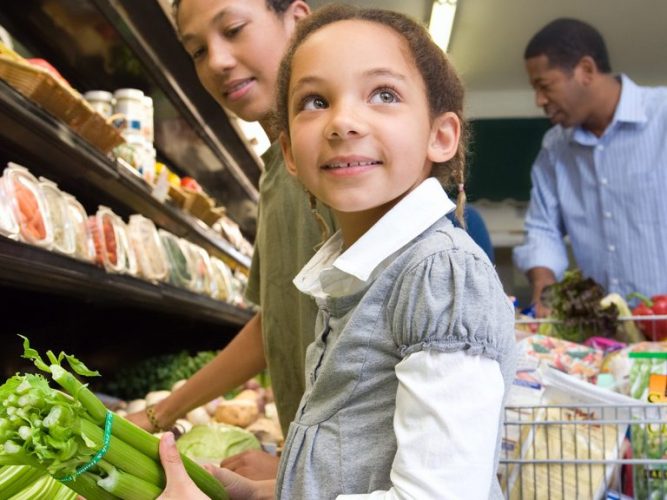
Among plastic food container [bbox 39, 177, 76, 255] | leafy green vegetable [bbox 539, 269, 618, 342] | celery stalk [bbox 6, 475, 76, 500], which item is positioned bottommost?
celery stalk [bbox 6, 475, 76, 500]

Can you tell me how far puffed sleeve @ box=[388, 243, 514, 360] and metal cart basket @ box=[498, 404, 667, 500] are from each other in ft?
1.73

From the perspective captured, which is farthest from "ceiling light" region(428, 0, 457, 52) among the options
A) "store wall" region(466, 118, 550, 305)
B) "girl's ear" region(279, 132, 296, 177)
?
"girl's ear" region(279, 132, 296, 177)

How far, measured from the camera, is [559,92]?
153 inches

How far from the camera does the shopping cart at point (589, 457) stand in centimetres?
147

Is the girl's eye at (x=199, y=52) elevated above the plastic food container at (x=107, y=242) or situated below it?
above

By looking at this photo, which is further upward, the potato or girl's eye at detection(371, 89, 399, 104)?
girl's eye at detection(371, 89, 399, 104)

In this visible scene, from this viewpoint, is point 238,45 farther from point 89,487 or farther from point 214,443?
point 214,443

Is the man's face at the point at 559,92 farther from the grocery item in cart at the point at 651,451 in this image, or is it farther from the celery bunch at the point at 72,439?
the celery bunch at the point at 72,439

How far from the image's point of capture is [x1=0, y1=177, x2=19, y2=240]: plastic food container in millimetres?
1800

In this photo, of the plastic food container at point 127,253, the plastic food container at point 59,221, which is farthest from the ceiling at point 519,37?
the plastic food container at point 59,221

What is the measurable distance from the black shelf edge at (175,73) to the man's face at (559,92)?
1464mm

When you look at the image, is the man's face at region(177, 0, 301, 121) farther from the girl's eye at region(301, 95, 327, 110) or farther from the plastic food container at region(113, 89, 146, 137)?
the plastic food container at region(113, 89, 146, 137)

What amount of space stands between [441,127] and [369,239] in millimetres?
255

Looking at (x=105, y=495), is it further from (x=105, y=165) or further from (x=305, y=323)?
(x=105, y=165)
